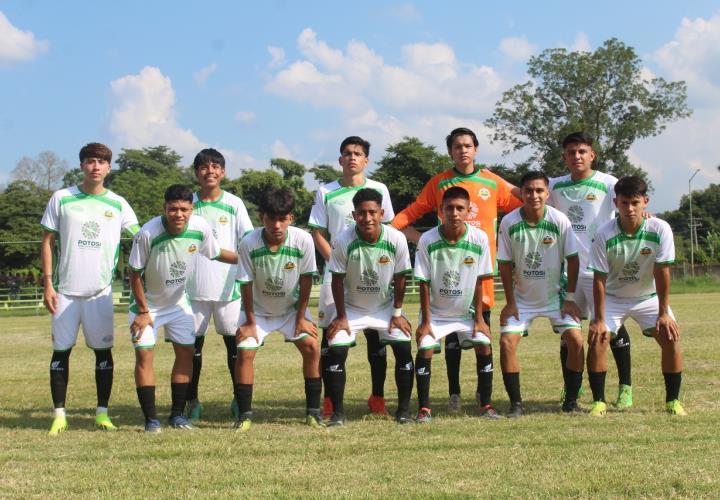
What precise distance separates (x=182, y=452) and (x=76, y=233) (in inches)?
95.8

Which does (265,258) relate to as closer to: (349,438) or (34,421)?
(349,438)

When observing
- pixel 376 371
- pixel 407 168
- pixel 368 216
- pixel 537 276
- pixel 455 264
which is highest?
pixel 407 168

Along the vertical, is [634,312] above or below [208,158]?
below

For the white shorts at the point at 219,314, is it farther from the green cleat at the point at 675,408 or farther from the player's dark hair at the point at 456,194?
the green cleat at the point at 675,408

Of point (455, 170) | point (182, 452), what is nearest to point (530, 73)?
point (455, 170)

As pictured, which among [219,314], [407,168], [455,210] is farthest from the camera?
[407,168]

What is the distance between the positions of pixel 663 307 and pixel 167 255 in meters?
4.35

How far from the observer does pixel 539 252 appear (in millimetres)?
6762

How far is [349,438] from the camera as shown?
228 inches

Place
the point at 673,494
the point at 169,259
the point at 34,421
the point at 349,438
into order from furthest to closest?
the point at 34,421 < the point at 169,259 < the point at 349,438 < the point at 673,494

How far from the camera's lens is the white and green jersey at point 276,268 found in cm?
656

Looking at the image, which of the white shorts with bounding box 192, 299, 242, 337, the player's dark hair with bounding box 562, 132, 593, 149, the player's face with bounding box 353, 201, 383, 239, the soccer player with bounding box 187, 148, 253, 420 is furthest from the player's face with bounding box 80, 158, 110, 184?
the player's dark hair with bounding box 562, 132, 593, 149

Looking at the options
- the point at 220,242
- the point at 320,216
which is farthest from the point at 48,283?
the point at 320,216

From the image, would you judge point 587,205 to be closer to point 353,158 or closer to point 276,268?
point 353,158
